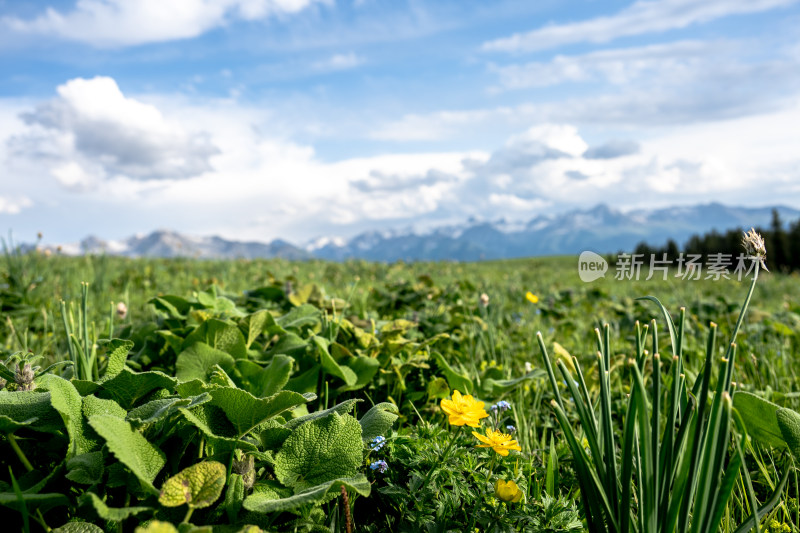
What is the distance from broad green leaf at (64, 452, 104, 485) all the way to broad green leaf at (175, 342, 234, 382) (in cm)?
70

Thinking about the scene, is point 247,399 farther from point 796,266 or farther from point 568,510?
point 796,266

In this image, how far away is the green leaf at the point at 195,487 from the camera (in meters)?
1.11

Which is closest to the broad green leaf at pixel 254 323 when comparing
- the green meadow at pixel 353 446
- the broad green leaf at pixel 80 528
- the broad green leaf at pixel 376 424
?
the green meadow at pixel 353 446

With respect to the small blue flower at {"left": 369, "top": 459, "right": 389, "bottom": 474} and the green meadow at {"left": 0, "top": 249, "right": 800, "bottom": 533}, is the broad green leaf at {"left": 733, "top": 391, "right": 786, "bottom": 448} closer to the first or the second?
the green meadow at {"left": 0, "top": 249, "right": 800, "bottom": 533}

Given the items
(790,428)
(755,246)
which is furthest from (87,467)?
(790,428)

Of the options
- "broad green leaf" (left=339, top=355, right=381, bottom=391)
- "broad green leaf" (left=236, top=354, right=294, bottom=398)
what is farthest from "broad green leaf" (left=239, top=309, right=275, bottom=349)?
"broad green leaf" (left=339, top=355, right=381, bottom=391)

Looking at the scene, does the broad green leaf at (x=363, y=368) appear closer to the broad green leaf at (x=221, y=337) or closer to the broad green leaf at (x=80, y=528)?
the broad green leaf at (x=221, y=337)

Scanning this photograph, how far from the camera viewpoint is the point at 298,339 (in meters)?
2.21

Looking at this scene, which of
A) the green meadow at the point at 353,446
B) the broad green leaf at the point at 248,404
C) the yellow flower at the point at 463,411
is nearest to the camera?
the green meadow at the point at 353,446

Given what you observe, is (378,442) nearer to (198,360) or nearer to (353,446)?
(353,446)

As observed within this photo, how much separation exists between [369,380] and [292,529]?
91 centimetres

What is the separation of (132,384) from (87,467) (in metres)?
0.31

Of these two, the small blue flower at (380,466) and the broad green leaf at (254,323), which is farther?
the broad green leaf at (254,323)

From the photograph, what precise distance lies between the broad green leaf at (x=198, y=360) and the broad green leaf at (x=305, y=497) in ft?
2.54
